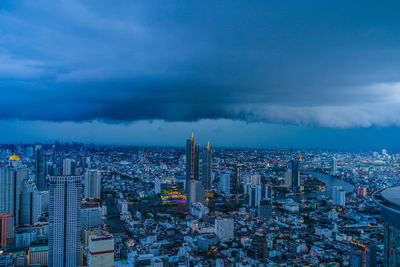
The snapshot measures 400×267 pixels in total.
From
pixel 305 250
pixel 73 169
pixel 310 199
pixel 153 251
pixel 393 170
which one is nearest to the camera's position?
pixel 153 251

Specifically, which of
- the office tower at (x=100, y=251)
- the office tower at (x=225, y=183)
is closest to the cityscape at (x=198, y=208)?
the office tower at (x=100, y=251)

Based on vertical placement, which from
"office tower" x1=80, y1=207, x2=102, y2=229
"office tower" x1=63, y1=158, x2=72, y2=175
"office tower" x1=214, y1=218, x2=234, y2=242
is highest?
"office tower" x1=63, y1=158, x2=72, y2=175

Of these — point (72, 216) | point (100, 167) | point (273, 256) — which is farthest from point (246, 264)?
point (100, 167)

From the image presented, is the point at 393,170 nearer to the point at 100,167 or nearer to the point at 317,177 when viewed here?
the point at 317,177

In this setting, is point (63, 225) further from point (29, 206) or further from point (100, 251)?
point (29, 206)

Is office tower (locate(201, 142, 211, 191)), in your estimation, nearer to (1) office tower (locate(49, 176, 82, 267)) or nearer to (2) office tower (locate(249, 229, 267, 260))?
(2) office tower (locate(249, 229, 267, 260))

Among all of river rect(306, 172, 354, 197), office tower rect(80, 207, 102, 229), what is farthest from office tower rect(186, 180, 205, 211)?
river rect(306, 172, 354, 197)
